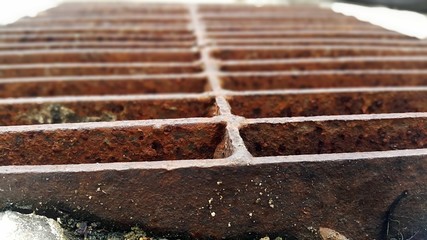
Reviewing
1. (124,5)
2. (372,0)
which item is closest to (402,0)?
(372,0)

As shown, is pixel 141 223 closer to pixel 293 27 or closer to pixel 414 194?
pixel 414 194

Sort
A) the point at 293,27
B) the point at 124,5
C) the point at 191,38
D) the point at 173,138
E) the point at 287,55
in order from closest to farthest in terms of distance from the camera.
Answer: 1. the point at 173,138
2. the point at 287,55
3. the point at 191,38
4. the point at 293,27
5. the point at 124,5

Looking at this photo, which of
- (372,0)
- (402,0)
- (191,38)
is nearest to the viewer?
(191,38)

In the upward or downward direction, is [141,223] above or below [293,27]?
below

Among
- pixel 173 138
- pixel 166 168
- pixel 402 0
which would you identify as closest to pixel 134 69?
pixel 173 138

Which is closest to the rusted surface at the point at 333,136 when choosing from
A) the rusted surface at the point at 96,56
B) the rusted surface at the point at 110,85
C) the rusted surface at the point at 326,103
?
the rusted surface at the point at 326,103

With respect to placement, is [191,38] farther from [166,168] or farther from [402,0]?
[402,0]

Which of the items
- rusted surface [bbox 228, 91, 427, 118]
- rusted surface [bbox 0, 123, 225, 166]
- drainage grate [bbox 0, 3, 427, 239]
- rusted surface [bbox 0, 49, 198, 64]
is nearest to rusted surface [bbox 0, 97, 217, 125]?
drainage grate [bbox 0, 3, 427, 239]

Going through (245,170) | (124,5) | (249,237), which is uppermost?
(124,5)

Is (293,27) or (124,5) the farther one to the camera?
(124,5)
